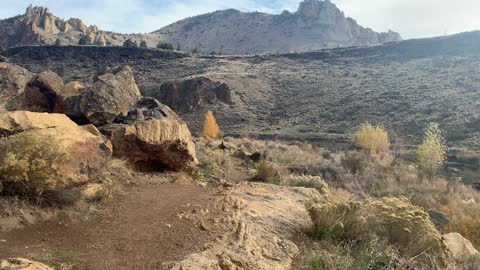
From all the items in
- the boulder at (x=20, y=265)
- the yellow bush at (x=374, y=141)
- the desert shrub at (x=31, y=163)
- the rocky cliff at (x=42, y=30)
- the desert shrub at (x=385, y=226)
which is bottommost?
the yellow bush at (x=374, y=141)

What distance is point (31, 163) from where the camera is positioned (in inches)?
242

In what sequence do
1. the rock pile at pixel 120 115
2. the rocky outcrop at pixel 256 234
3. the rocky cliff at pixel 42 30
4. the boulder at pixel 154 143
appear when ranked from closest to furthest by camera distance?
the rocky outcrop at pixel 256 234
the boulder at pixel 154 143
the rock pile at pixel 120 115
the rocky cliff at pixel 42 30

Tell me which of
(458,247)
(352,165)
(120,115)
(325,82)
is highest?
(120,115)

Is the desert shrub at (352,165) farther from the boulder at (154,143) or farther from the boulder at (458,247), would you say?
the boulder at (458,247)

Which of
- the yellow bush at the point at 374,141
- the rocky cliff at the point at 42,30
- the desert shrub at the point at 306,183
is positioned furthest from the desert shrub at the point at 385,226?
the rocky cliff at the point at 42,30

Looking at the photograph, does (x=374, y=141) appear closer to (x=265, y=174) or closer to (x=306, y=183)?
(x=265, y=174)

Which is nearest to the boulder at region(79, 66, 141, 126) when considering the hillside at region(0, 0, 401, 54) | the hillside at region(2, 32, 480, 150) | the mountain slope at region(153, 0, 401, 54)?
the hillside at region(2, 32, 480, 150)

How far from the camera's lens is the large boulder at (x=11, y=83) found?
1281cm

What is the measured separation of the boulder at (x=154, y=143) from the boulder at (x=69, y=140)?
2.09 m

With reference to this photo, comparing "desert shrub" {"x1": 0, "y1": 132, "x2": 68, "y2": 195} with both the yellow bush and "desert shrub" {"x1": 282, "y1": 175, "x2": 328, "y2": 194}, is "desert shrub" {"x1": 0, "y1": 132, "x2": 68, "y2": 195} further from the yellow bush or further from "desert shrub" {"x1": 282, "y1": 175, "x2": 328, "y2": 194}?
the yellow bush

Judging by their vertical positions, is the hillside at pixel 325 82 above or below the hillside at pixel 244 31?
below

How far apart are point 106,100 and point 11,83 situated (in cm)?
520

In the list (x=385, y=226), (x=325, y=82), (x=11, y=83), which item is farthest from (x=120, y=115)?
(x=325, y=82)

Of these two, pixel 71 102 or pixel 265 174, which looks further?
pixel 265 174
